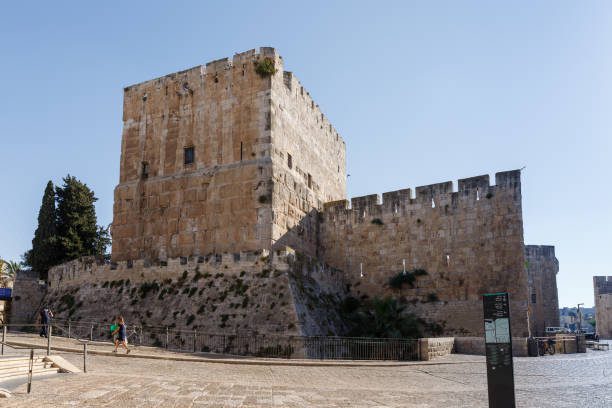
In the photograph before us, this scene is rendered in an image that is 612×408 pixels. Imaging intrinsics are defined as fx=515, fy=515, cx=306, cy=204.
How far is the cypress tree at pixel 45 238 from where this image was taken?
30219 millimetres

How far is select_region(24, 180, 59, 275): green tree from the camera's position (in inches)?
1190

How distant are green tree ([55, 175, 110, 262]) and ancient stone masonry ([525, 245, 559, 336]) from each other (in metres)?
27.5

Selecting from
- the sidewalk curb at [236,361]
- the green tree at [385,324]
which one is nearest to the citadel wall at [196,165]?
the green tree at [385,324]

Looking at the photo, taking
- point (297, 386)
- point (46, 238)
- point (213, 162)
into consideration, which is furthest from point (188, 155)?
point (297, 386)

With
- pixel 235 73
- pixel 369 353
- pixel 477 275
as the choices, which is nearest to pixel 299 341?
pixel 369 353

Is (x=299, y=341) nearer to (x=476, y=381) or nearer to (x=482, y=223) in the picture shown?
(x=476, y=381)

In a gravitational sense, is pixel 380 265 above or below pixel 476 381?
above

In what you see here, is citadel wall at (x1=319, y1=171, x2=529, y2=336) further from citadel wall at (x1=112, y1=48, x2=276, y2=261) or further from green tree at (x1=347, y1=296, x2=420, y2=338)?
citadel wall at (x1=112, y1=48, x2=276, y2=261)

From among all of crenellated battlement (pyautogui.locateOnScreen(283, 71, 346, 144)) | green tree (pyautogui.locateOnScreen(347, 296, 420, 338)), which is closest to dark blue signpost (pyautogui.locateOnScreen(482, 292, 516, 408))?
green tree (pyautogui.locateOnScreen(347, 296, 420, 338))

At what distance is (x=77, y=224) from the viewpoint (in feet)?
104

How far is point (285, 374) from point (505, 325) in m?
6.76

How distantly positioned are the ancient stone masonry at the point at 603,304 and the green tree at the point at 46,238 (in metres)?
44.3

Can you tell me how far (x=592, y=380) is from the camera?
12.2 meters

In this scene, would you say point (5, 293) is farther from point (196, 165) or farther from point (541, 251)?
point (541, 251)
